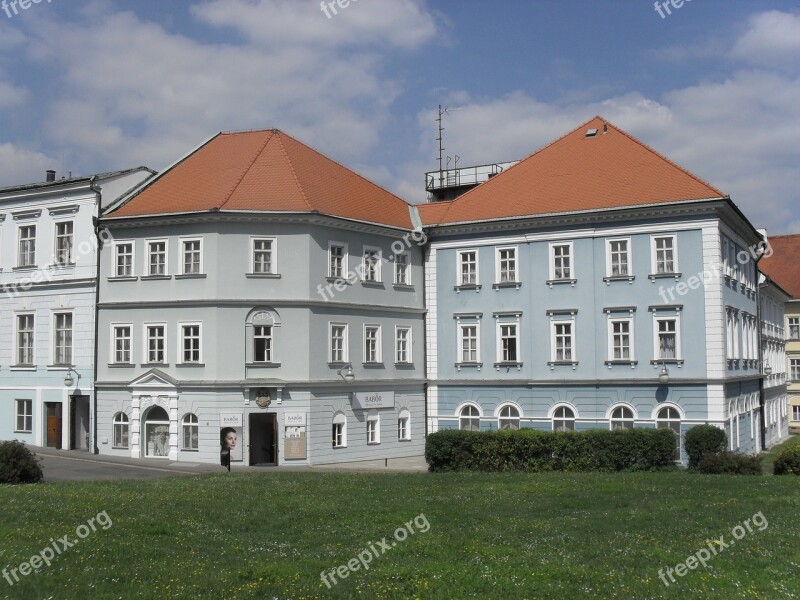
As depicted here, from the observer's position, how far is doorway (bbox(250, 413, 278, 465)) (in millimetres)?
34562

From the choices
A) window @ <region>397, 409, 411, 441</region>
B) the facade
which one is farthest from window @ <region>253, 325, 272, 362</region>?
the facade

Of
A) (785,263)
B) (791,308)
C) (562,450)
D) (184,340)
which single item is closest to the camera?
(562,450)

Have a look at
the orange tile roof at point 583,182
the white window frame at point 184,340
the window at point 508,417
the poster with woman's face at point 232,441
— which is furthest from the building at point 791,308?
the white window frame at point 184,340

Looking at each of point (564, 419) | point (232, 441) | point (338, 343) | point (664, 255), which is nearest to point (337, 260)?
point (338, 343)

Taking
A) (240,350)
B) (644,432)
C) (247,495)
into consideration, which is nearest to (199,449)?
(240,350)

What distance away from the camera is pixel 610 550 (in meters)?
14.1

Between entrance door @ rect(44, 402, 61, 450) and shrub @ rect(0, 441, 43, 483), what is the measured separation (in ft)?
41.3

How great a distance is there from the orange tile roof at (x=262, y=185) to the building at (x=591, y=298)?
378 centimetres

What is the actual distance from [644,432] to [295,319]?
47.0 ft

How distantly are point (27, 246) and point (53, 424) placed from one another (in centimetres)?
814

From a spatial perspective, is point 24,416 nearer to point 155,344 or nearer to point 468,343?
point 155,344

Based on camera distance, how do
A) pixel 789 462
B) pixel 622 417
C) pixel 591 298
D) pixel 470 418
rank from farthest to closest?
pixel 470 418
pixel 591 298
pixel 622 417
pixel 789 462

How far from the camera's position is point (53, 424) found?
1499 inches

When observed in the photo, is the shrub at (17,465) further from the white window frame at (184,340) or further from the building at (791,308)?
the building at (791,308)
